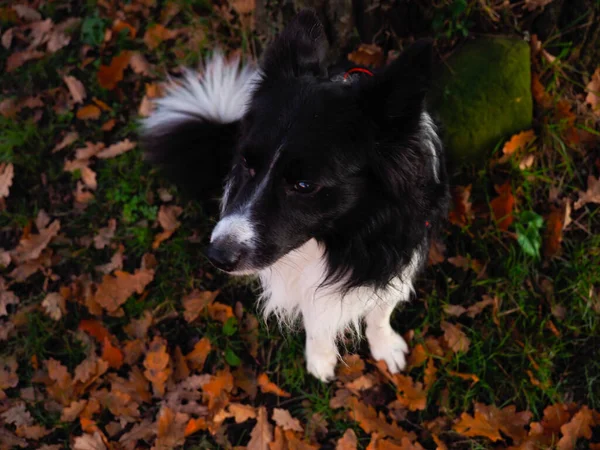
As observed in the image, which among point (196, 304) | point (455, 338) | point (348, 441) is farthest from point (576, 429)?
point (196, 304)

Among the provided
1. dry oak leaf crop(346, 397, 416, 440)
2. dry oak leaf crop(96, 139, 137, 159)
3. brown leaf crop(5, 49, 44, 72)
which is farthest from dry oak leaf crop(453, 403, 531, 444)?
brown leaf crop(5, 49, 44, 72)

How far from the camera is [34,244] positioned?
3.21 meters

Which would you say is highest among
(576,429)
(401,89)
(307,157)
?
(401,89)

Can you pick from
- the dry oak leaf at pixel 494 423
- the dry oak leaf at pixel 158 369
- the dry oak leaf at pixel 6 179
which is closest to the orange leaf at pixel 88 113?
the dry oak leaf at pixel 6 179

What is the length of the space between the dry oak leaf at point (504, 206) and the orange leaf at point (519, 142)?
0.66 feet

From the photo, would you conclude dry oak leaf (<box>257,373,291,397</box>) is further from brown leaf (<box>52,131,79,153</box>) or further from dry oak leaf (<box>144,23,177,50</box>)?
dry oak leaf (<box>144,23,177,50</box>)

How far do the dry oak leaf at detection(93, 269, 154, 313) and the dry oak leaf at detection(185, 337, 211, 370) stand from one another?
518mm

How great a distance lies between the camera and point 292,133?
5.79 ft

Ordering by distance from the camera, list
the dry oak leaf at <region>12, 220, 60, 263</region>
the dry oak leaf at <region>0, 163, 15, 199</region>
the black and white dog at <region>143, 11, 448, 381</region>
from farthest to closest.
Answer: the dry oak leaf at <region>0, 163, 15, 199</region>
the dry oak leaf at <region>12, 220, 60, 263</region>
the black and white dog at <region>143, 11, 448, 381</region>

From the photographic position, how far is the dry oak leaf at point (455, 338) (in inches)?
108

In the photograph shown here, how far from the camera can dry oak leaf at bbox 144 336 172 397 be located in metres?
2.76

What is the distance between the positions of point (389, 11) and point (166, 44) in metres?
1.73

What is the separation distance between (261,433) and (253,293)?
0.82 meters

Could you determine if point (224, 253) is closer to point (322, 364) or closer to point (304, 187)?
point (304, 187)
